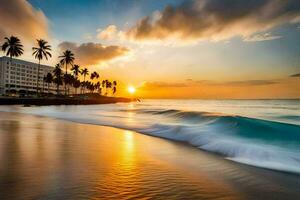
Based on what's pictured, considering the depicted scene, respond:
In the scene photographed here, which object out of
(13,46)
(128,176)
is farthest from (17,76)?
(128,176)

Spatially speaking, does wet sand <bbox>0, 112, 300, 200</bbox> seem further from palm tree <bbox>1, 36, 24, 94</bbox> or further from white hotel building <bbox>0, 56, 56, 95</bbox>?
white hotel building <bbox>0, 56, 56, 95</bbox>

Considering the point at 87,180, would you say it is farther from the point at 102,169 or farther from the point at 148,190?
the point at 148,190

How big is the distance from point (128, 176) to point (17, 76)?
178 m

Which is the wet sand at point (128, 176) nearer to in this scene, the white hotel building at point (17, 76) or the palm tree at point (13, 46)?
the palm tree at point (13, 46)

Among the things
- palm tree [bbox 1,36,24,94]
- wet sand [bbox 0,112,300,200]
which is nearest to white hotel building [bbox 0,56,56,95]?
palm tree [bbox 1,36,24,94]

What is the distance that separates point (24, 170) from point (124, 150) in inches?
159

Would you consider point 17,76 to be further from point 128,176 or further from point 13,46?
point 128,176

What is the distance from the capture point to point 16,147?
914cm

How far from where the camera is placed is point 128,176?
19.9ft

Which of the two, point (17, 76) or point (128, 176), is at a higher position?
point (17, 76)

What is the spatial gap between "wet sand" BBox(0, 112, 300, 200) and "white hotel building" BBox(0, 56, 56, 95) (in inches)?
6180

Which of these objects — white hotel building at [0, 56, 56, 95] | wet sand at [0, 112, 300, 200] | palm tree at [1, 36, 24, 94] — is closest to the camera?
wet sand at [0, 112, 300, 200]

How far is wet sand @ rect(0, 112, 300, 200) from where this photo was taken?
16.0 feet

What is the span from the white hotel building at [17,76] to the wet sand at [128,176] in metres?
157
